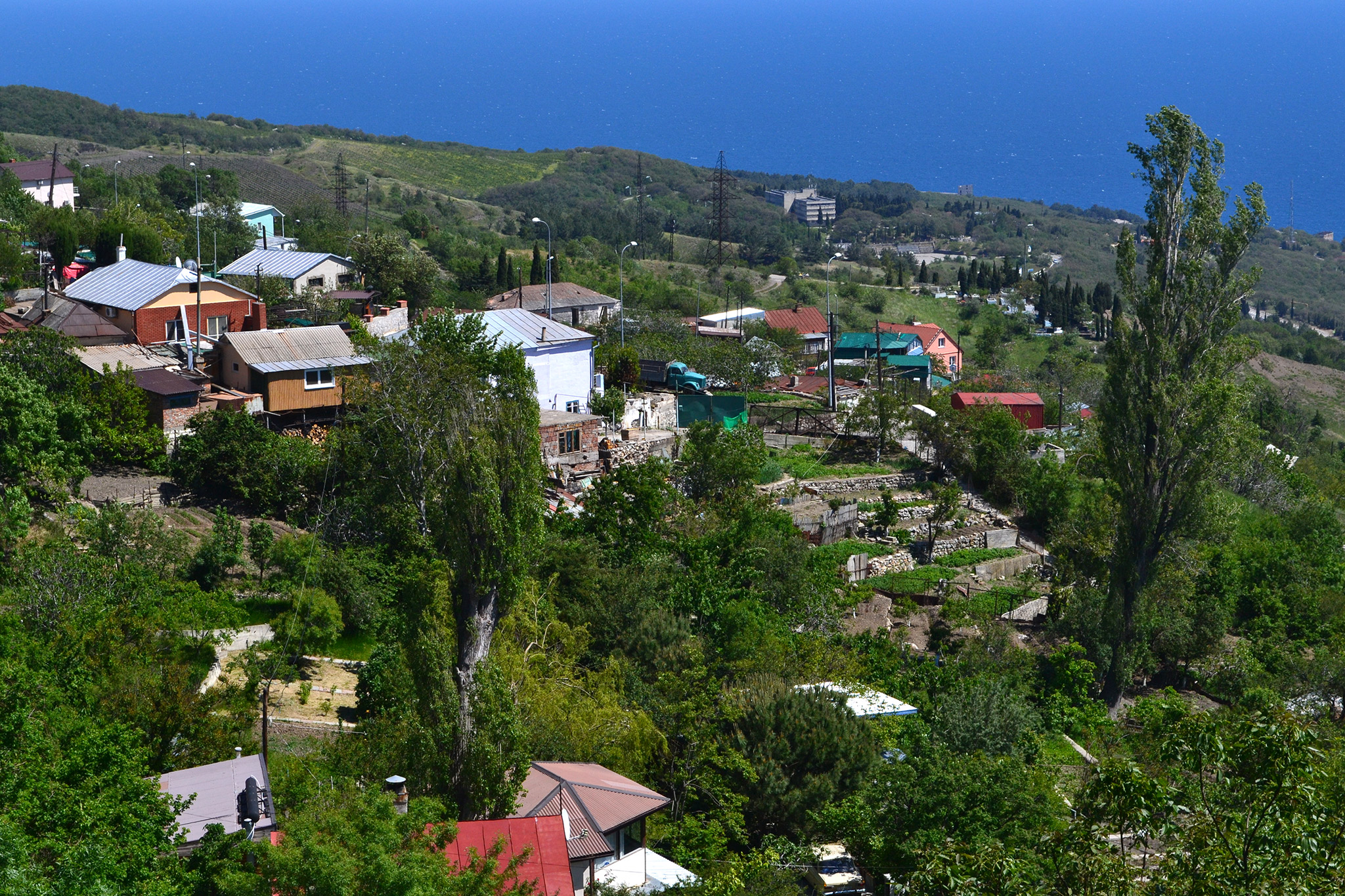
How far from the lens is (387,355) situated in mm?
29406

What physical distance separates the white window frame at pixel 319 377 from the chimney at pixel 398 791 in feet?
64.1

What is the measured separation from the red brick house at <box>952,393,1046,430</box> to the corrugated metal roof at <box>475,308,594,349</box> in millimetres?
14231

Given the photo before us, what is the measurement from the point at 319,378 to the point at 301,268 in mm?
18294

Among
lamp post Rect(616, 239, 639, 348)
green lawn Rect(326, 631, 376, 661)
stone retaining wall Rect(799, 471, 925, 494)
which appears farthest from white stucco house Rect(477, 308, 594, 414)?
green lawn Rect(326, 631, 376, 661)

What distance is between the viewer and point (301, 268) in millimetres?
49938

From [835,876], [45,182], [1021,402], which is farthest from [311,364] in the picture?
[45,182]

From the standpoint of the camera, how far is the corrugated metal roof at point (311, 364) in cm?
3231

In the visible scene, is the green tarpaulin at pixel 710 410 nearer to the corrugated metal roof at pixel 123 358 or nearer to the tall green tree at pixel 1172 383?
the tall green tree at pixel 1172 383

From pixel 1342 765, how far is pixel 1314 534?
89.4ft

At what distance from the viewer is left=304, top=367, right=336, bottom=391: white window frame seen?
3294 centimetres

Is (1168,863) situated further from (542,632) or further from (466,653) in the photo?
(542,632)

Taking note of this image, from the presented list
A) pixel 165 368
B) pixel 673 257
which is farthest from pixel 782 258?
pixel 165 368

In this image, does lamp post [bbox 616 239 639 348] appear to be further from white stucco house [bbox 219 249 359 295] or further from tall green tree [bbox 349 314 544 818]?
tall green tree [bbox 349 314 544 818]

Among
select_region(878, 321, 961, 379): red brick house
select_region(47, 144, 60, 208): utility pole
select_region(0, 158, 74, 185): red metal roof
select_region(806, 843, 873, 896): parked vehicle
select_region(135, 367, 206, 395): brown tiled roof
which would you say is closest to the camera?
select_region(806, 843, 873, 896): parked vehicle
